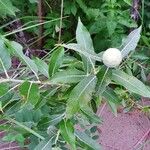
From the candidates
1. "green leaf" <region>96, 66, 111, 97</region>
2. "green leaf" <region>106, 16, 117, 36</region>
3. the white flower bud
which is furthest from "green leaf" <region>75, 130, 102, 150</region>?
"green leaf" <region>106, 16, 117, 36</region>

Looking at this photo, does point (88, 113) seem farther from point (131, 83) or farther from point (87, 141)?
point (131, 83)

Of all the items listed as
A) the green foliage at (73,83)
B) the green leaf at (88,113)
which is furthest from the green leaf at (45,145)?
the green leaf at (88,113)

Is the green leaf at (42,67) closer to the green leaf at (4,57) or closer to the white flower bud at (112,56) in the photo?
the green leaf at (4,57)

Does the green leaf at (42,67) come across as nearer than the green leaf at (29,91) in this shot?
No

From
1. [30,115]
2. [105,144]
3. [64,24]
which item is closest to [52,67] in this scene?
[30,115]

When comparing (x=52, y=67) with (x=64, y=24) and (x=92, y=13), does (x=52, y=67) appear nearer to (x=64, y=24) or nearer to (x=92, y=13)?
(x=92, y=13)
